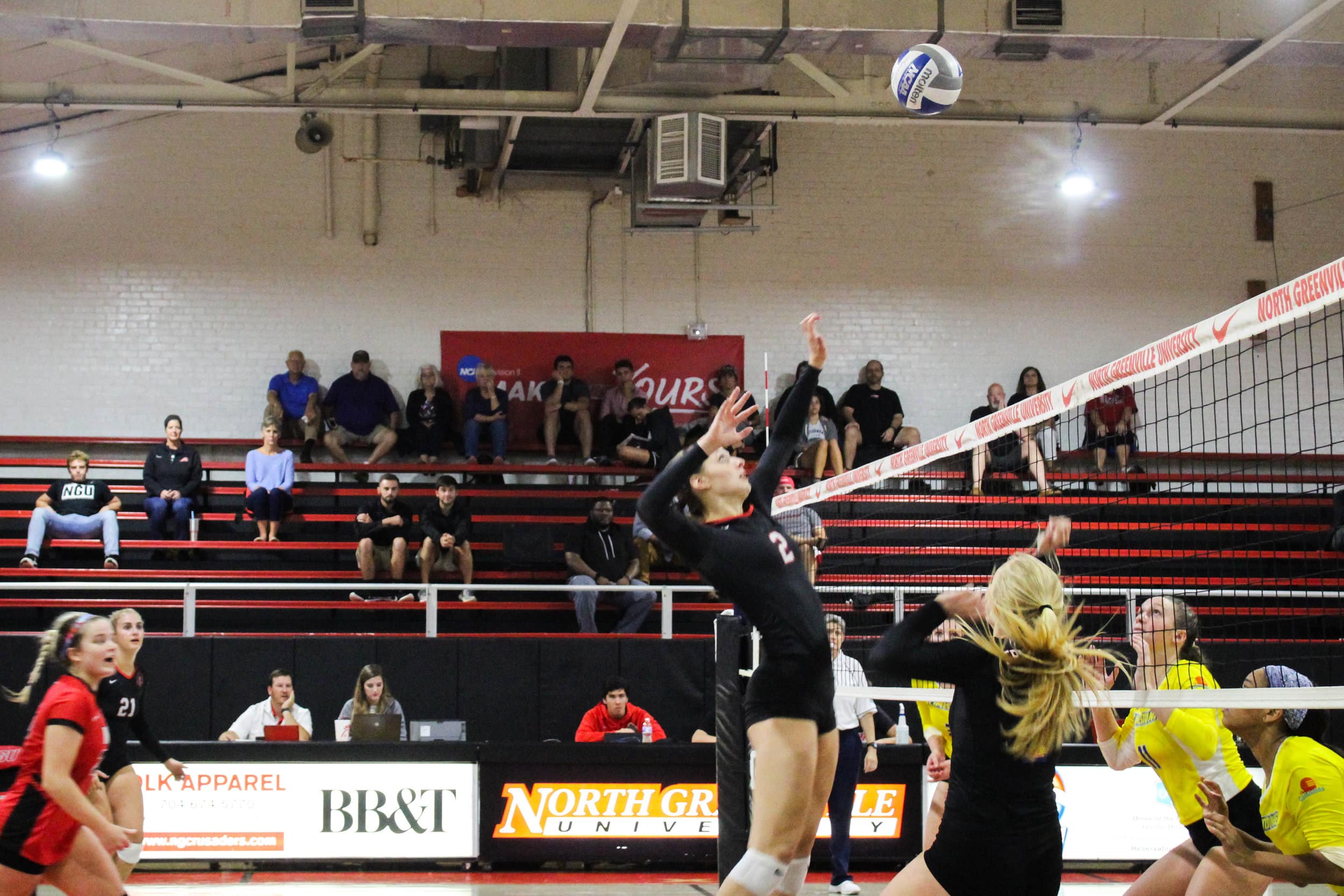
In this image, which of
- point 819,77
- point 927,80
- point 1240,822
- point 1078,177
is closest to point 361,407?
point 819,77

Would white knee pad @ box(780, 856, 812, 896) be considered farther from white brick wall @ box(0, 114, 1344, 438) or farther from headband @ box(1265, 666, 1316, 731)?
white brick wall @ box(0, 114, 1344, 438)

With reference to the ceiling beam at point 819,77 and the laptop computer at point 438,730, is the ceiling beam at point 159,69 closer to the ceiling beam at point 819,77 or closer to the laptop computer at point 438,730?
the ceiling beam at point 819,77

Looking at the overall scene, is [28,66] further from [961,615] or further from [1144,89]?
[961,615]

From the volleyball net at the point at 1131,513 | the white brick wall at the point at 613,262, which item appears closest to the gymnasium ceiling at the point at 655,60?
the white brick wall at the point at 613,262

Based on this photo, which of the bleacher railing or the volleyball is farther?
the bleacher railing

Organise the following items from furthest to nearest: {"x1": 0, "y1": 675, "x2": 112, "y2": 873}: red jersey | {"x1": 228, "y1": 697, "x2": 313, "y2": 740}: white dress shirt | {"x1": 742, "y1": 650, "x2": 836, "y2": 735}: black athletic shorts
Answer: {"x1": 228, "y1": 697, "x2": 313, "y2": 740}: white dress shirt, {"x1": 0, "y1": 675, "x2": 112, "y2": 873}: red jersey, {"x1": 742, "y1": 650, "x2": 836, "y2": 735}: black athletic shorts

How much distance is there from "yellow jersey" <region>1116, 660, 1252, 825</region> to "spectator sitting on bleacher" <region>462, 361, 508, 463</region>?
528 inches

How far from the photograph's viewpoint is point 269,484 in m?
16.6

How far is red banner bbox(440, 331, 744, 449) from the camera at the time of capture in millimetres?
19328

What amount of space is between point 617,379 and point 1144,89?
9.23 meters

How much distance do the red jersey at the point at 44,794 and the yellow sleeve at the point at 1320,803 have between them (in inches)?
195

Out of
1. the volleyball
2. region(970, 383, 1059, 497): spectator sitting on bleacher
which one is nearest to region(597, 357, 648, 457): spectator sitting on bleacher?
region(970, 383, 1059, 497): spectator sitting on bleacher

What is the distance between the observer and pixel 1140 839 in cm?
1070

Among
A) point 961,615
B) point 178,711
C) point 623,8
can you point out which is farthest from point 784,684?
point 178,711
